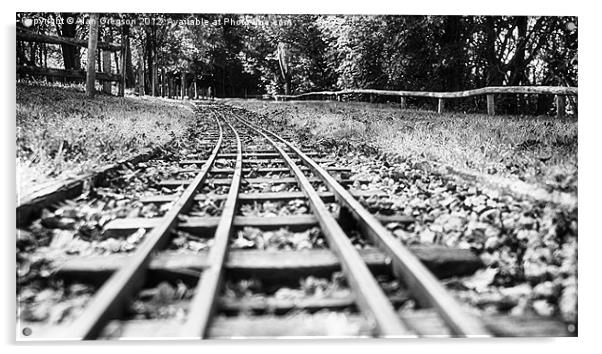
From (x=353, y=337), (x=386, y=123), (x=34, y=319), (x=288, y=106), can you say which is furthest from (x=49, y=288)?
Answer: (x=288, y=106)

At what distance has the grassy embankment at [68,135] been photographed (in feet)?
10.4

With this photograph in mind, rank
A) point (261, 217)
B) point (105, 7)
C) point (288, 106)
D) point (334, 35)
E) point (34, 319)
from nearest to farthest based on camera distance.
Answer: point (34, 319)
point (261, 217)
point (105, 7)
point (334, 35)
point (288, 106)

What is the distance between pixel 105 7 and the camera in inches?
134

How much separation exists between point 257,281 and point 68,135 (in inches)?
117

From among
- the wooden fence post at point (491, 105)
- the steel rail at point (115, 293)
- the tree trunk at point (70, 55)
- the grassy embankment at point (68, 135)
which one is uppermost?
the tree trunk at point (70, 55)

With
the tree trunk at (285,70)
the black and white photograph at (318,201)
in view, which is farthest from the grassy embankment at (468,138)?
the tree trunk at (285,70)

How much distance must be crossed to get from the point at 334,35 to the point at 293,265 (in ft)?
10.3

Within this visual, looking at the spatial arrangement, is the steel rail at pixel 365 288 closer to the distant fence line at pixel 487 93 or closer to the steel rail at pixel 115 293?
the steel rail at pixel 115 293

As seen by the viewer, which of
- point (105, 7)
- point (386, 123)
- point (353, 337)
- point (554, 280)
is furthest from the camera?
point (386, 123)

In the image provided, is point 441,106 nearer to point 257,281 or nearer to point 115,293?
point 257,281

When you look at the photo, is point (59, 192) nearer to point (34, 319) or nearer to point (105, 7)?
point (34, 319)

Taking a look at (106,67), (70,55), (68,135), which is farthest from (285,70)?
(68,135)

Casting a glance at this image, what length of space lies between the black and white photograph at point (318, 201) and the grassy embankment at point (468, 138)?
39mm

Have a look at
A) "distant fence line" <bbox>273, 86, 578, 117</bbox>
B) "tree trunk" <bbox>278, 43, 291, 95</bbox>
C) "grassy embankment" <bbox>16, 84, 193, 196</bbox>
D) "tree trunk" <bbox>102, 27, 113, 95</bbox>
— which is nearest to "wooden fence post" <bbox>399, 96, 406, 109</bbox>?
"distant fence line" <bbox>273, 86, 578, 117</bbox>
